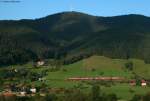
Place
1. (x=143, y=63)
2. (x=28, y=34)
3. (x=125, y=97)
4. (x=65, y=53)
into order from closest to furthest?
(x=125, y=97), (x=143, y=63), (x=65, y=53), (x=28, y=34)

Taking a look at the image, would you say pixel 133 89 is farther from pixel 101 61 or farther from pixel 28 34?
pixel 28 34

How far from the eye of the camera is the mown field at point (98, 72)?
8188cm

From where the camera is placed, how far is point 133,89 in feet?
Result: 258

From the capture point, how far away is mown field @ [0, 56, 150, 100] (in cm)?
8188

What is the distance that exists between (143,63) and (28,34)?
281ft

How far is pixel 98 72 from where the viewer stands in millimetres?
107375

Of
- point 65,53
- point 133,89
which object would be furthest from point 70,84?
point 65,53

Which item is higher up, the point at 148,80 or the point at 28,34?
the point at 28,34

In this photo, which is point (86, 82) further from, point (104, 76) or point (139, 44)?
point (139, 44)

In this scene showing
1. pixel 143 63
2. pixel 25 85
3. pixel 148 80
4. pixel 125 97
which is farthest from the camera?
pixel 143 63

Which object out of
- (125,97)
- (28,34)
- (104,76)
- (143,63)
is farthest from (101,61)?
(28,34)

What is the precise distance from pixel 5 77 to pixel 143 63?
111 feet

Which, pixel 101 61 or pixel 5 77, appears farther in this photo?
pixel 101 61

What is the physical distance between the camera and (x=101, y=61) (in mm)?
121688
